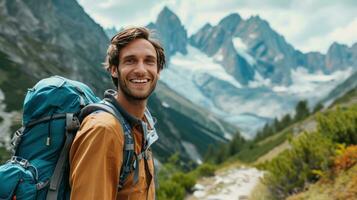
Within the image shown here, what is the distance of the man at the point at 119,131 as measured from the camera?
122 inches

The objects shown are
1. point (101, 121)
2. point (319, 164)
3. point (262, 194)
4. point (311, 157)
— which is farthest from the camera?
point (262, 194)

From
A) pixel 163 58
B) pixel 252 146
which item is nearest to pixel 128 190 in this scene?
pixel 163 58

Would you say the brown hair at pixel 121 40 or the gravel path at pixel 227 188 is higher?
the gravel path at pixel 227 188

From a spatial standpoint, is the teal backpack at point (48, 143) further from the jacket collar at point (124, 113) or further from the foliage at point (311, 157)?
the foliage at point (311, 157)

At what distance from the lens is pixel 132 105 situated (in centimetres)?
377

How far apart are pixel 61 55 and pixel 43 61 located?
1770 cm

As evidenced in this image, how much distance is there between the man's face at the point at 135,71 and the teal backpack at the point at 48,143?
262mm

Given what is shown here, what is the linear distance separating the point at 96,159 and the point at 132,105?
777 mm

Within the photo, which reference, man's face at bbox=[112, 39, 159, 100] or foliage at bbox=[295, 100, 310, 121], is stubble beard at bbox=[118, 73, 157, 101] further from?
foliage at bbox=[295, 100, 310, 121]

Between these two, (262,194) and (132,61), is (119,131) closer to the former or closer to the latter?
(132,61)

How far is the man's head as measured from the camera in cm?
375

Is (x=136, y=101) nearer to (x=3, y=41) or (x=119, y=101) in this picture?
(x=119, y=101)

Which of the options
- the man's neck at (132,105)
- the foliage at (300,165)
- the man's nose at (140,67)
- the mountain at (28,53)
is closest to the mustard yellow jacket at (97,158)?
the man's neck at (132,105)

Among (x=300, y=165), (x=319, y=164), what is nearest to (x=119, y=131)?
(x=319, y=164)
